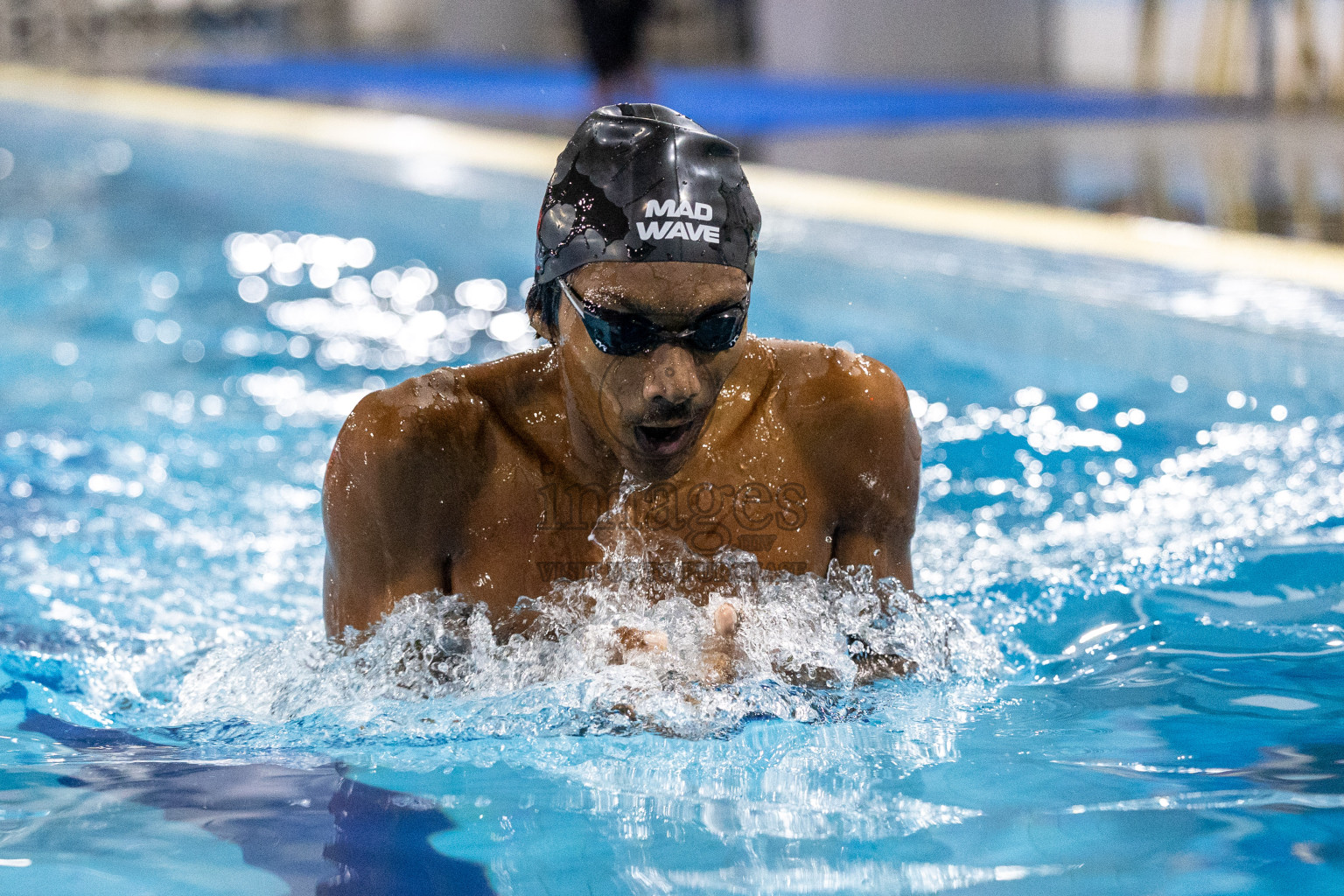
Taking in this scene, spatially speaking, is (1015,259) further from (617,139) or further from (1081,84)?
(1081,84)

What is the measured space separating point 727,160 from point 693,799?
0.89 meters

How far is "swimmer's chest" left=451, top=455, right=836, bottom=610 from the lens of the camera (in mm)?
2291

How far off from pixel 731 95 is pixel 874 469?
11.4 meters

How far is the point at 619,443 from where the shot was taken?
82.5 inches

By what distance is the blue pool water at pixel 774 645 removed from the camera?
6.16ft

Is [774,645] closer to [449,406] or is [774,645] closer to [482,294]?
[449,406]

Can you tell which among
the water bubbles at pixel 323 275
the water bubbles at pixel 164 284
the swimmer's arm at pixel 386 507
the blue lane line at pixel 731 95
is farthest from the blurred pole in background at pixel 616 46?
the swimmer's arm at pixel 386 507

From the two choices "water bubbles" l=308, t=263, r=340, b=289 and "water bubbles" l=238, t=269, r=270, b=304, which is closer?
"water bubbles" l=238, t=269, r=270, b=304

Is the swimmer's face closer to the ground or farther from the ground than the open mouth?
farther from the ground

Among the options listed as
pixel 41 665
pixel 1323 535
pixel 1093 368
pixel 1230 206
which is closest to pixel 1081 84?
pixel 1230 206

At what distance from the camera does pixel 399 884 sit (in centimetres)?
180

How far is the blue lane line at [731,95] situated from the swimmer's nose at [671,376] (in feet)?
27.4

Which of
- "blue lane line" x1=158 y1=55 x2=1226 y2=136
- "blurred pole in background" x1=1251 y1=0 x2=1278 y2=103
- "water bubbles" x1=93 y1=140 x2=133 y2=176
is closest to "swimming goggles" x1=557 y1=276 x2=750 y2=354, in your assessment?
"blue lane line" x1=158 y1=55 x2=1226 y2=136

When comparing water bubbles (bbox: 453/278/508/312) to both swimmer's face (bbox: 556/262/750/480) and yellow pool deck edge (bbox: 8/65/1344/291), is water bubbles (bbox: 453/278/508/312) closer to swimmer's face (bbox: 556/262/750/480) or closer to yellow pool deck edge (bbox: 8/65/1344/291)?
yellow pool deck edge (bbox: 8/65/1344/291)
